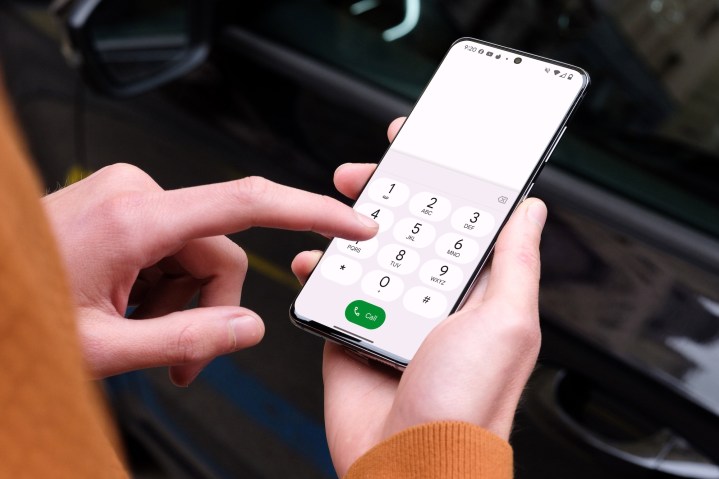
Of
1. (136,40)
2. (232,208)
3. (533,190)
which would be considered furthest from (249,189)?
(136,40)

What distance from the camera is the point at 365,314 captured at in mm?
1013

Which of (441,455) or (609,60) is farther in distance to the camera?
(609,60)

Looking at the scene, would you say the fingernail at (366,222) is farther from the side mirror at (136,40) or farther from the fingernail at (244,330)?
the side mirror at (136,40)

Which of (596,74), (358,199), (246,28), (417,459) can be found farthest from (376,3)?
(417,459)

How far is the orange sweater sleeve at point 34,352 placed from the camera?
27 centimetres

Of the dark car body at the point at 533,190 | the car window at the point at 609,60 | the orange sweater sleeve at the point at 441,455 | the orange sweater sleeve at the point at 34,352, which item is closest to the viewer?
the orange sweater sleeve at the point at 34,352

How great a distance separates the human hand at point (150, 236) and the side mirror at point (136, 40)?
0.99 metres

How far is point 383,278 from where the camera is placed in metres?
1.02

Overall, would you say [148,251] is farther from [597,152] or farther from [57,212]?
[597,152]

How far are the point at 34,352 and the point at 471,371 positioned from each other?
583 mm

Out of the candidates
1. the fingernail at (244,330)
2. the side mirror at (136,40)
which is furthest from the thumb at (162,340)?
the side mirror at (136,40)

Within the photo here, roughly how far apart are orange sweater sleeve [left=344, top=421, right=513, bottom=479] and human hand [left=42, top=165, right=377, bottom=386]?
20 centimetres

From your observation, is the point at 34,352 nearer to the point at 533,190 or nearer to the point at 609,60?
the point at 533,190

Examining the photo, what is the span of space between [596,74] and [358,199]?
77cm
